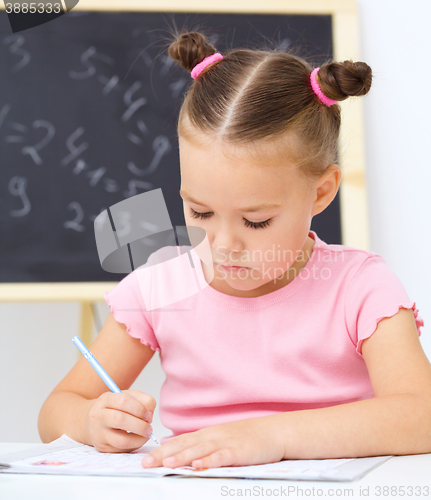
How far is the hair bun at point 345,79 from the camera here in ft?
2.28

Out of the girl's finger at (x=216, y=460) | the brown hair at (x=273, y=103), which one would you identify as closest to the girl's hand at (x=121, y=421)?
the girl's finger at (x=216, y=460)

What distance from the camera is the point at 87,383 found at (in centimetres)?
80

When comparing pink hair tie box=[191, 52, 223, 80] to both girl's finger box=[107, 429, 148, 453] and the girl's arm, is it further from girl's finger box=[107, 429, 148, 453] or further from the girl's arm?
girl's finger box=[107, 429, 148, 453]

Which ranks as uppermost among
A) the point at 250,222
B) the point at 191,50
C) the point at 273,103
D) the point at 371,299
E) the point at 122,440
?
the point at 191,50

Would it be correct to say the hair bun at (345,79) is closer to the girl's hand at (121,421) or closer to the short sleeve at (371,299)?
the short sleeve at (371,299)


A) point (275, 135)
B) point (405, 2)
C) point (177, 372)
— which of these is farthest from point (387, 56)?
point (177, 372)

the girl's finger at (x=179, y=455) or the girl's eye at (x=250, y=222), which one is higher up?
the girl's eye at (x=250, y=222)

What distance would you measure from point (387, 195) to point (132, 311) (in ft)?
2.98

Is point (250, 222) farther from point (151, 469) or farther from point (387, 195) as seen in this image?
point (387, 195)

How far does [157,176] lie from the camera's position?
4.67 feet

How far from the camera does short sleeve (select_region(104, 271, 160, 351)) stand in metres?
0.83

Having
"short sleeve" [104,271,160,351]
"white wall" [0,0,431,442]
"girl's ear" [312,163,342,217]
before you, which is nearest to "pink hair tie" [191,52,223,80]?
"girl's ear" [312,163,342,217]

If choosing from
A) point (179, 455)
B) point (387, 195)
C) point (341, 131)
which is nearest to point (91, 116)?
point (341, 131)

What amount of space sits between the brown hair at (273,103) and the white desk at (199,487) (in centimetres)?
41
